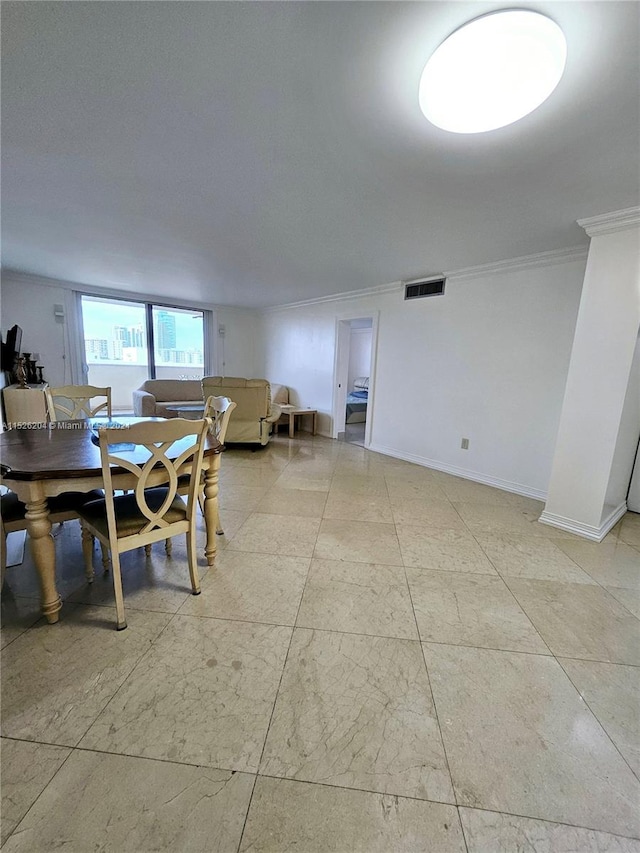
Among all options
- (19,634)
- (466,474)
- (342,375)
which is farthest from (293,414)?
(19,634)

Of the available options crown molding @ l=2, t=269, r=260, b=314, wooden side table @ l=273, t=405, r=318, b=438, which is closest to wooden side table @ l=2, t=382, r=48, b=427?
crown molding @ l=2, t=269, r=260, b=314

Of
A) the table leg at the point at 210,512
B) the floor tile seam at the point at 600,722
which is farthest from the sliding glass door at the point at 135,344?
the floor tile seam at the point at 600,722

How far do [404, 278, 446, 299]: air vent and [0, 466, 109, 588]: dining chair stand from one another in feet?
12.9

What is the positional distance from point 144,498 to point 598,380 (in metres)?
3.11

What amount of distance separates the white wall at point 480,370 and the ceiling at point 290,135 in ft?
1.59

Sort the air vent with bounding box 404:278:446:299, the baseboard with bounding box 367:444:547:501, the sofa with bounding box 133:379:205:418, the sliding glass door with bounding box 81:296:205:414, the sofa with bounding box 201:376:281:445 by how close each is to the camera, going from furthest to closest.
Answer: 1. the sliding glass door with bounding box 81:296:205:414
2. the sofa with bounding box 133:379:205:418
3. the sofa with bounding box 201:376:281:445
4. the air vent with bounding box 404:278:446:299
5. the baseboard with bounding box 367:444:547:501

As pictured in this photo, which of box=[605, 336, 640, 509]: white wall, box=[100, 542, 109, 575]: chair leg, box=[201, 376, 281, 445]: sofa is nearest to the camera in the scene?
box=[100, 542, 109, 575]: chair leg

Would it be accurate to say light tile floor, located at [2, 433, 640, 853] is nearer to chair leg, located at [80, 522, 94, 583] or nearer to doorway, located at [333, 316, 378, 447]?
chair leg, located at [80, 522, 94, 583]

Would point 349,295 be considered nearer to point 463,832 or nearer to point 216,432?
point 216,432

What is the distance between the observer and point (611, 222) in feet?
7.25

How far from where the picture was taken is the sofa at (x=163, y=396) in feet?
16.4

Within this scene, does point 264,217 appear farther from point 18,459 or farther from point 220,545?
point 220,545

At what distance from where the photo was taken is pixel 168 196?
7.33 ft

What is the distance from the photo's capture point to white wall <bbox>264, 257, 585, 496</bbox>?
3051 millimetres
